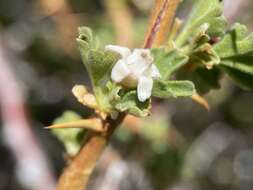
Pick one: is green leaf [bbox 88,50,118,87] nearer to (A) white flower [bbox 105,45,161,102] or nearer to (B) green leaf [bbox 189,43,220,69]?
(A) white flower [bbox 105,45,161,102]

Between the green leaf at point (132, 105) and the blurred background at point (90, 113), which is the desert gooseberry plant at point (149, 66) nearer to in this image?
the green leaf at point (132, 105)

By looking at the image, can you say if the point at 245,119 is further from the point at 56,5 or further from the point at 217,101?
the point at 56,5

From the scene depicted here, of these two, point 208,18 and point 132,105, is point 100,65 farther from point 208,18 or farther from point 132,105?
point 208,18

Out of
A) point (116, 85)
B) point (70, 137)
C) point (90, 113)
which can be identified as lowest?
point (90, 113)

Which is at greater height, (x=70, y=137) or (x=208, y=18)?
(x=208, y=18)

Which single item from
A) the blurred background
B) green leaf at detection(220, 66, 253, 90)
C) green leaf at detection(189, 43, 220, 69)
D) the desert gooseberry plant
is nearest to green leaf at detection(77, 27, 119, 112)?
the desert gooseberry plant

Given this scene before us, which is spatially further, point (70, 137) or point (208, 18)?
point (70, 137)

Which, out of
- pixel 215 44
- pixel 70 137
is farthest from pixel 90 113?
pixel 215 44
